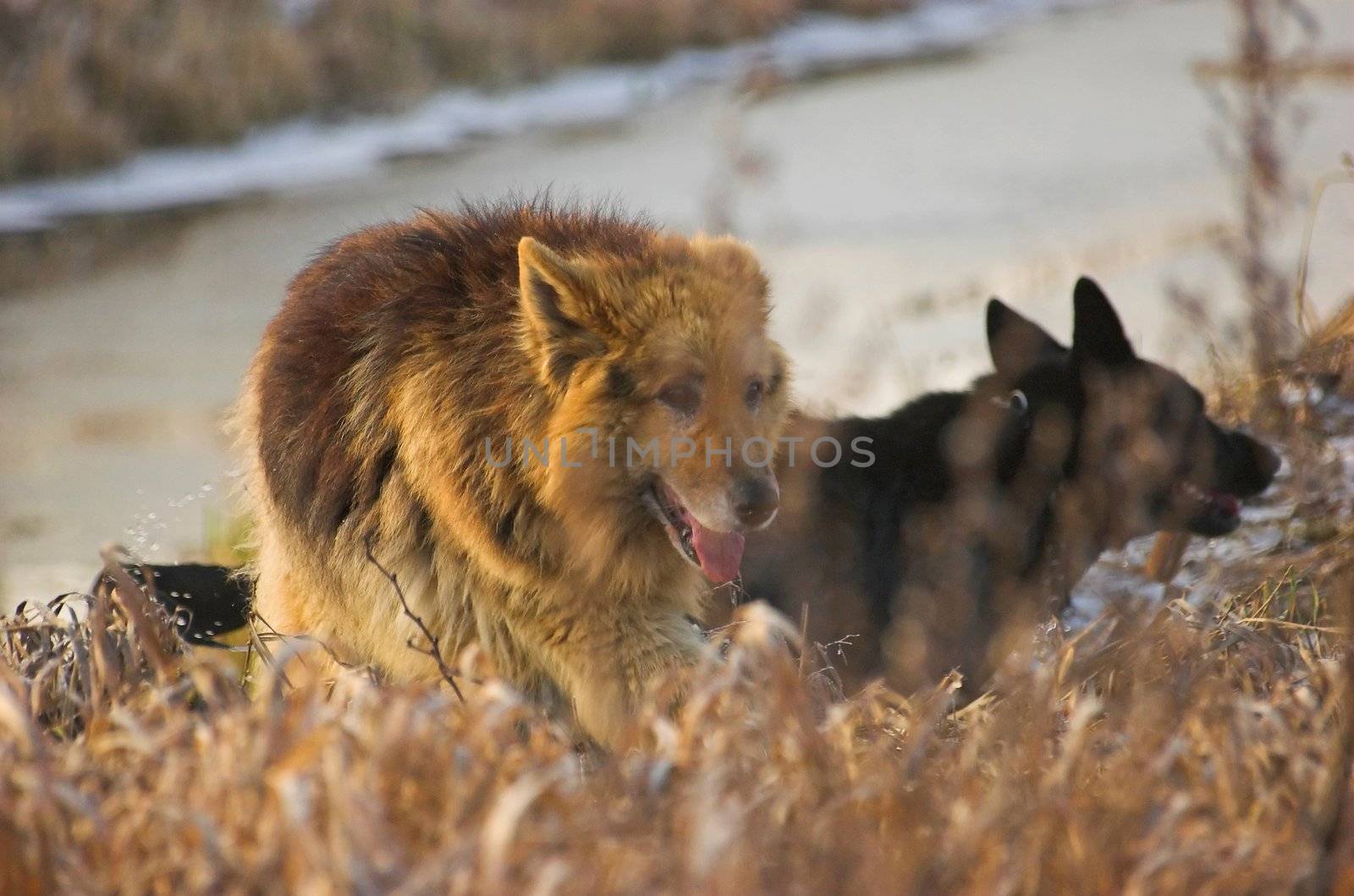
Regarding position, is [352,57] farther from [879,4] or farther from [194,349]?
[879,4]

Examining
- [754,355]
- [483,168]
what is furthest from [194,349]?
[754,355]

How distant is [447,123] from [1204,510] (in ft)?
36.6

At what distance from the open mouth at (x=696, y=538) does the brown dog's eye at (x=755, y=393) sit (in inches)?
13.2

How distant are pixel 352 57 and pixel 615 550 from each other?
41.3 feet

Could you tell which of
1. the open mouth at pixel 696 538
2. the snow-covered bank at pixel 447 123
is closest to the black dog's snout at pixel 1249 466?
the open mouth at pixel 696 538

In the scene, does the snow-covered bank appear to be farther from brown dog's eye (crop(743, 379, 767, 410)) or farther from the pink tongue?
the pink tongue

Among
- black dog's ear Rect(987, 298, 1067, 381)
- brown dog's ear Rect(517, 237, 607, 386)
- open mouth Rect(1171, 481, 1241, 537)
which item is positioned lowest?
open mouth Rect(1171, 481, 1241, 537)

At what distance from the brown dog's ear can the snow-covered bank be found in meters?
5.81

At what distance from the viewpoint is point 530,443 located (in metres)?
3.80

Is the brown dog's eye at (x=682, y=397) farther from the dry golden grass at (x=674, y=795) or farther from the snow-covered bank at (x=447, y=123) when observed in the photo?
the snow-covered bank at (x=447, y=123)

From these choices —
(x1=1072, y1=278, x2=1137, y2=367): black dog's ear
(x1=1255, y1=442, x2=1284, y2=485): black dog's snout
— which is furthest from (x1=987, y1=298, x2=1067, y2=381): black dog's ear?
(x1=1255, y1=442, x2=1284, y2=485): black dog's snout

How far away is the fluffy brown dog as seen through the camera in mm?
3807

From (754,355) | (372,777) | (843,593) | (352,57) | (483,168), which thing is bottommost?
(843,593)

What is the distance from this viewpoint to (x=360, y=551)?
3.96 metres
